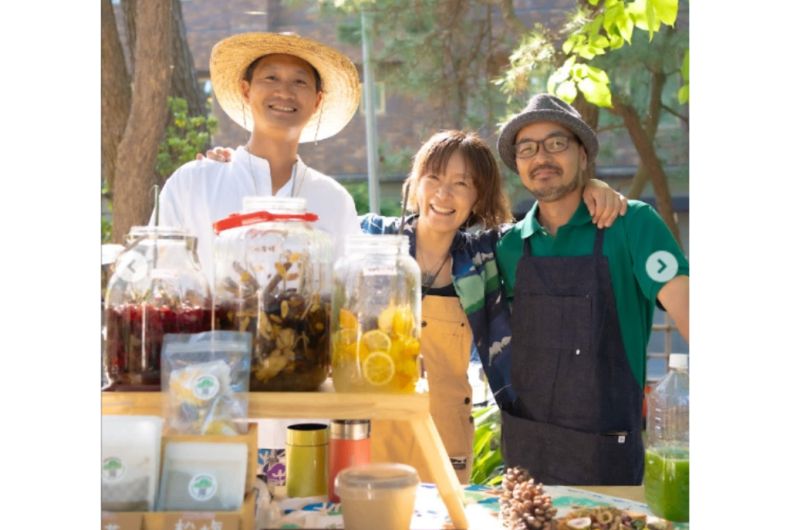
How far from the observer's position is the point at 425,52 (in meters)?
2.37

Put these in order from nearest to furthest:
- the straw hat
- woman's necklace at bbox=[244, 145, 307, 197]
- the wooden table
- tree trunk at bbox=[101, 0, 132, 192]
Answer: the wooden table → the straw hat → woman's necklace at bbox=[244, 145, 307, 197] → tree trunk at bbox=[101, 0, 132, 192]

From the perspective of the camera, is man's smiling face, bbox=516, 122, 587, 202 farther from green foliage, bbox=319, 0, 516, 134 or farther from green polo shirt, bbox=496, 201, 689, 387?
green foliage, bbox=319, 0, 516, 134

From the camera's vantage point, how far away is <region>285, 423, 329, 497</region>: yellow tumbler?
1138 mm

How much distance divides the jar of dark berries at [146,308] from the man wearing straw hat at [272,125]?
22.5 inches

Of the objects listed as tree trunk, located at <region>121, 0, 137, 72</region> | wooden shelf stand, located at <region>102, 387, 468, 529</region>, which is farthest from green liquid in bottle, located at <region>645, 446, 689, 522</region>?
tree trunk, located at <region>121, 0, 137, 72</region>

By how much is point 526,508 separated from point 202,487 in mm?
386

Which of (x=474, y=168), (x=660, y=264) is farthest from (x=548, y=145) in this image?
(x=660, y=264)

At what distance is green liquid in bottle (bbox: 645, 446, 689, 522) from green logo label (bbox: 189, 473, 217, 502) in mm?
570

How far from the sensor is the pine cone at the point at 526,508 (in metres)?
1.06

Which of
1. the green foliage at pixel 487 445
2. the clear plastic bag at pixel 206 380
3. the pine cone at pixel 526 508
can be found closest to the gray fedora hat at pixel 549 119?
the green foliage at pixel 487 445

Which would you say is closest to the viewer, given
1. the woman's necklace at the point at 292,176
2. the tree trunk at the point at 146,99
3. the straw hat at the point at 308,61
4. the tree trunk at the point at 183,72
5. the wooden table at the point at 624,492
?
the wooden table at the point at 624,492

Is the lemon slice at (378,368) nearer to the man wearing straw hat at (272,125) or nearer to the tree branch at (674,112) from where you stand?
the man wearing straw hat at (272,125)

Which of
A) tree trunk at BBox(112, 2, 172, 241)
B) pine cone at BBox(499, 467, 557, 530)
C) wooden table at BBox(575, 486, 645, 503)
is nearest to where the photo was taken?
pine cone at BBox(499, 467, 557, 530)
